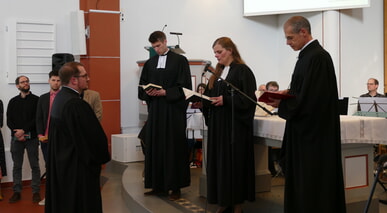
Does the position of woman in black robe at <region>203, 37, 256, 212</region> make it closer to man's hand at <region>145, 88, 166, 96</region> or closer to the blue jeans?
man's hand at <region>145, 88, 166, 96</region>

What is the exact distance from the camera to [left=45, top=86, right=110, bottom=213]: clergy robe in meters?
3.14

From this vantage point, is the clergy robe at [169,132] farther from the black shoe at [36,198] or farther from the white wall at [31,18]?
the white wall at [31,18]

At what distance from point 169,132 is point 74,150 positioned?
192cm

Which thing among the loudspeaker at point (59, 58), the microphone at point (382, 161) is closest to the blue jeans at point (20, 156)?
the loudspeaker at point (59, 58)

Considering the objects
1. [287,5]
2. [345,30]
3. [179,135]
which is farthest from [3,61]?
[345,30]

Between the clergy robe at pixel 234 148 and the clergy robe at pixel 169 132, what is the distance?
0.80 m

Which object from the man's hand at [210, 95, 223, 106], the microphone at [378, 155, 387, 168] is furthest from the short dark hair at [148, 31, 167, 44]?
the microphone at [378, 155, 387, 168]

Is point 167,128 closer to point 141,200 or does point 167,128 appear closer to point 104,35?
point 141,200

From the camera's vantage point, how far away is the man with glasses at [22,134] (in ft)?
21.2

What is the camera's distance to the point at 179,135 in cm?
504

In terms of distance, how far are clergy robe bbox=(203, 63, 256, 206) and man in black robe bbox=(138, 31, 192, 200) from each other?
801 mm

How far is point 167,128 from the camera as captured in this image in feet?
16.6

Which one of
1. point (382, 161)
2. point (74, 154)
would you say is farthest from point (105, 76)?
point (382, 161)

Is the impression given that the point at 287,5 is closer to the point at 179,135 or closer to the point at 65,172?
the point at 179,135
